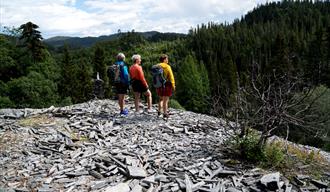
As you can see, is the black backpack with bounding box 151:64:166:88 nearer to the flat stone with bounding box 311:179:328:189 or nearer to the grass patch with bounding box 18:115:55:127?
the grass patch with bounding box 18:115:55:127

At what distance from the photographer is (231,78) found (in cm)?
6700

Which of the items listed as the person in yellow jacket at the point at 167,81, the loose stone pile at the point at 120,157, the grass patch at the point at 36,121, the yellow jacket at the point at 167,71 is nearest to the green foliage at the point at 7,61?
the loose stone pile at the point at 120,157

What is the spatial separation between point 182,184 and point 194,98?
58279 mm

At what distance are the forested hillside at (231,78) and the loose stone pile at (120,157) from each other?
1.23m

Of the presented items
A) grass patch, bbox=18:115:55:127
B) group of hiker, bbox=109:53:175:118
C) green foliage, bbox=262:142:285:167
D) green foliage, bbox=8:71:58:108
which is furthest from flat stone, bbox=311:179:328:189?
green foliage, bbox=8:71:58:108

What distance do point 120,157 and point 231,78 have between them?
200 ft

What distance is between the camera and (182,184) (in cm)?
661

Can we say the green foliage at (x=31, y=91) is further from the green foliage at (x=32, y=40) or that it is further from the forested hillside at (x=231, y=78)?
the green foliage at (x=32, y=40)

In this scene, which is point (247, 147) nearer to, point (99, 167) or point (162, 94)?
point (99, 167)

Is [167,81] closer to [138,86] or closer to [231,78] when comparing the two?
[138,86]

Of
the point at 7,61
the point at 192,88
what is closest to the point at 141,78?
the point at 7,61

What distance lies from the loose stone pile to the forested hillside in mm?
1225

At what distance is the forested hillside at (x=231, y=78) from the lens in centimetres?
852

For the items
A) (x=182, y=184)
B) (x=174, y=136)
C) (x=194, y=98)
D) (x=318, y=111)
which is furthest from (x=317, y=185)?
(x=194, y=98)
